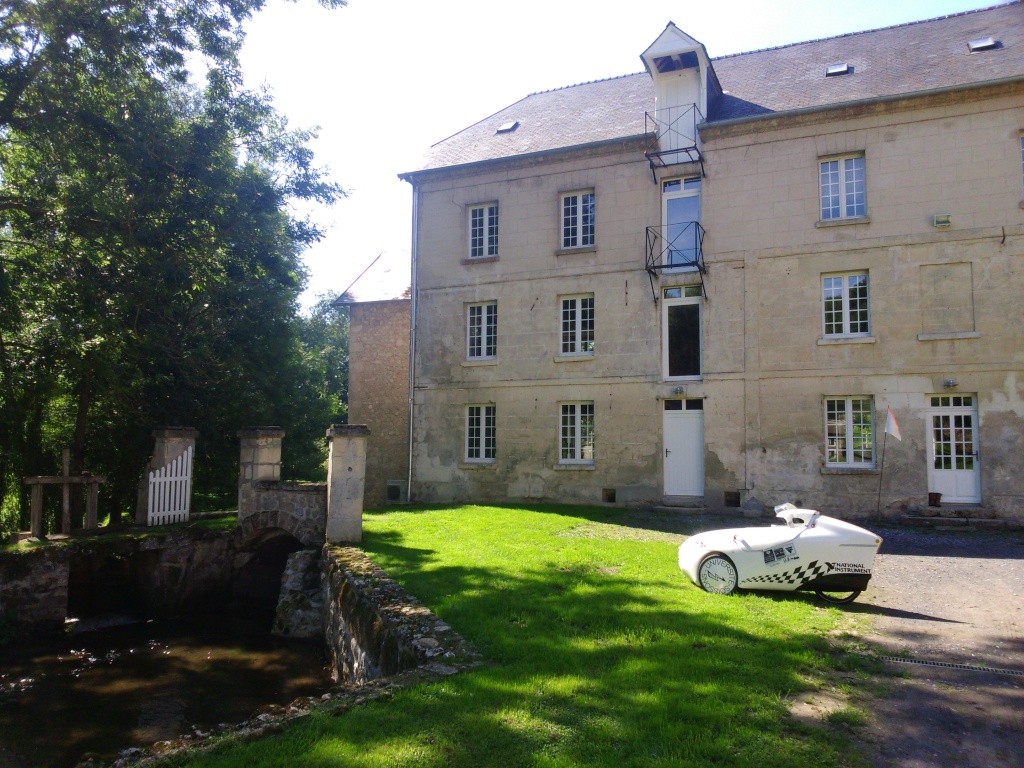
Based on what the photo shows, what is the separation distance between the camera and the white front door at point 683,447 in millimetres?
17203

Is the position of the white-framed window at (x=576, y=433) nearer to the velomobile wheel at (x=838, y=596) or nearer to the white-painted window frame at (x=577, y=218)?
the white-painted window frame at (x=577, y=218)

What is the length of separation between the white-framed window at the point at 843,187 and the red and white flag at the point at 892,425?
4697 mm

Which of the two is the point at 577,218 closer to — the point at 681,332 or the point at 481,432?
the point at 681,332

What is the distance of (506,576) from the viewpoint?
8.68 meters

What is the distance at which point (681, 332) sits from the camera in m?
17.7

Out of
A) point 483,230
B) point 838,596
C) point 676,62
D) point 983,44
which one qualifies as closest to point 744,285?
point 676,62

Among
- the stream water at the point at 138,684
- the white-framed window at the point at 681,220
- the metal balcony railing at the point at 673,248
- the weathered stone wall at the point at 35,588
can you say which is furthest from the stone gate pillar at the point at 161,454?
the white-framed window at the point at 681,220

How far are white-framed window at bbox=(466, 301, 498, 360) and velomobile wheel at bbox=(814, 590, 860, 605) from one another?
42.7ft

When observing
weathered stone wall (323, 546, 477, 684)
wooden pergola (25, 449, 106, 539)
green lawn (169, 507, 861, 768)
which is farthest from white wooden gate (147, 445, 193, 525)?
green lawn (169, 507, 861, 768)

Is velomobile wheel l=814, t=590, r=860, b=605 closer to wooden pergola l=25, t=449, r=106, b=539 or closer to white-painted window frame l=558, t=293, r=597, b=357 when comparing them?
white-painted window frame l=558, t=293, r=597, b=357

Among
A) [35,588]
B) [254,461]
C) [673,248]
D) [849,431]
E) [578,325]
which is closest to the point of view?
[35,588]

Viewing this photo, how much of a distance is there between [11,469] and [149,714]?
1320 cm

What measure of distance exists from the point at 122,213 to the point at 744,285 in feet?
44.5

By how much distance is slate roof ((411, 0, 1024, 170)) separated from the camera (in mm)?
16188
